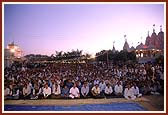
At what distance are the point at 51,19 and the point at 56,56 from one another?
1140 mm

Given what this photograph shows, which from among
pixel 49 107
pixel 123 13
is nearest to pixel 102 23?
pixel 123 13

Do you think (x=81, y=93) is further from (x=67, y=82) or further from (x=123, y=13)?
(x=123, y=13)

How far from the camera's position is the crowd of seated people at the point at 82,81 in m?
9.39

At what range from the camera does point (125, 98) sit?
930 cm

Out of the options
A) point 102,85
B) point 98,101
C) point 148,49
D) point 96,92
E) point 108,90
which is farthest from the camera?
point 148,49

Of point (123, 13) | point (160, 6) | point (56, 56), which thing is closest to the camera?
point (160, 6)

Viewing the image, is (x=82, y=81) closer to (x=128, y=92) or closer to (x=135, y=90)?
(x=128, y=92)

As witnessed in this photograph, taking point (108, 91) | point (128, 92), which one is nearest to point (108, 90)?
point (108, 91)

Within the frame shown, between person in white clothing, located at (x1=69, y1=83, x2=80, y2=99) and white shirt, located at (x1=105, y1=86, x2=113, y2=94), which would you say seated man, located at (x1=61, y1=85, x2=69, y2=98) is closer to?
person in white clothing, located at (x1=69, y1=83, x2=80, y2=99)

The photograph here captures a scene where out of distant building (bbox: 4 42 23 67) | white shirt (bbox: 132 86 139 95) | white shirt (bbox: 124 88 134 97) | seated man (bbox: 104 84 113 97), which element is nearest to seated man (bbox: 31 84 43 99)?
distant building (bbox: 4 42 23 67)

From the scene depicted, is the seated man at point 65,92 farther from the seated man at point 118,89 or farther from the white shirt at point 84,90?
the seated man at point 118,89

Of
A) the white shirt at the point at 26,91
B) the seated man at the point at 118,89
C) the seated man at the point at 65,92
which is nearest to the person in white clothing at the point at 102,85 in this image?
the seated man at the point at 118,89

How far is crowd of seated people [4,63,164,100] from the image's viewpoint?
30.8 feet

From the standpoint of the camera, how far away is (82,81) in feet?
32.1
